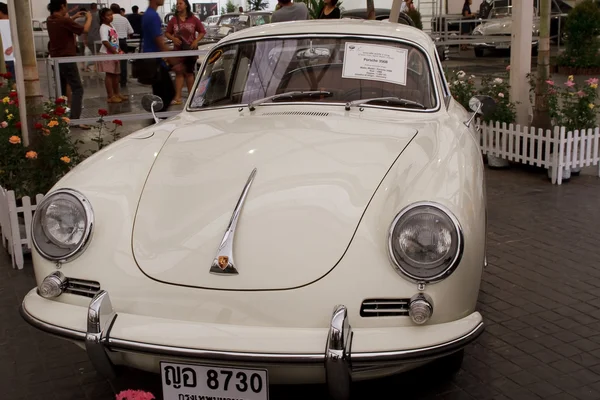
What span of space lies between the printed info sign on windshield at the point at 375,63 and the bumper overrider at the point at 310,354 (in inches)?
72.9

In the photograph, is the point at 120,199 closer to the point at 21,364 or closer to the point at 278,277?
the point at 278,277

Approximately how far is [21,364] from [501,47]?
2069 centimetres

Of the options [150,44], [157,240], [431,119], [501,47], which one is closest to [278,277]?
[157,240]

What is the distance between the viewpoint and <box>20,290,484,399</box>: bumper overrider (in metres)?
2.76

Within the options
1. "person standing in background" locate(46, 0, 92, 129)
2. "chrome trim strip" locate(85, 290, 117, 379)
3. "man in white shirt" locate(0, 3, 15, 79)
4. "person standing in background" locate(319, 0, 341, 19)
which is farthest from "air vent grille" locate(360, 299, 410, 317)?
"man in white shirt" locate(0, 3, 15, 79)

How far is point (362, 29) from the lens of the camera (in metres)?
4.69

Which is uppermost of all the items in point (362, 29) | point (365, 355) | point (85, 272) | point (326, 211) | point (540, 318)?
point (362, 29)

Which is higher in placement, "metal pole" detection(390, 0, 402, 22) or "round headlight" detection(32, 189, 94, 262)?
"metal pole" detection(390, 0, 402, 22)

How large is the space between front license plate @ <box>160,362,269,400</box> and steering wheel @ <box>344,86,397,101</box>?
1.99 metres

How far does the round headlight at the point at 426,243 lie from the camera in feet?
9.85

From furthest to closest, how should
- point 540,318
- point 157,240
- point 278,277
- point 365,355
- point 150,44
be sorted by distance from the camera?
1. point 150,44
2. point 540,318
3. point 157,240
4. point 278,277
5. point 365,355

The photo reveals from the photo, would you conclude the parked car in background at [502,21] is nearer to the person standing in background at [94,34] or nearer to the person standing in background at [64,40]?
the person standing in background at [94,34]

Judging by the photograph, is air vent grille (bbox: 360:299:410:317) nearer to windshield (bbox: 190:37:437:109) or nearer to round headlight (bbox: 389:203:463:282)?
round headlight (bbox: 389:203:463:282)

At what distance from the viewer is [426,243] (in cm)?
303
